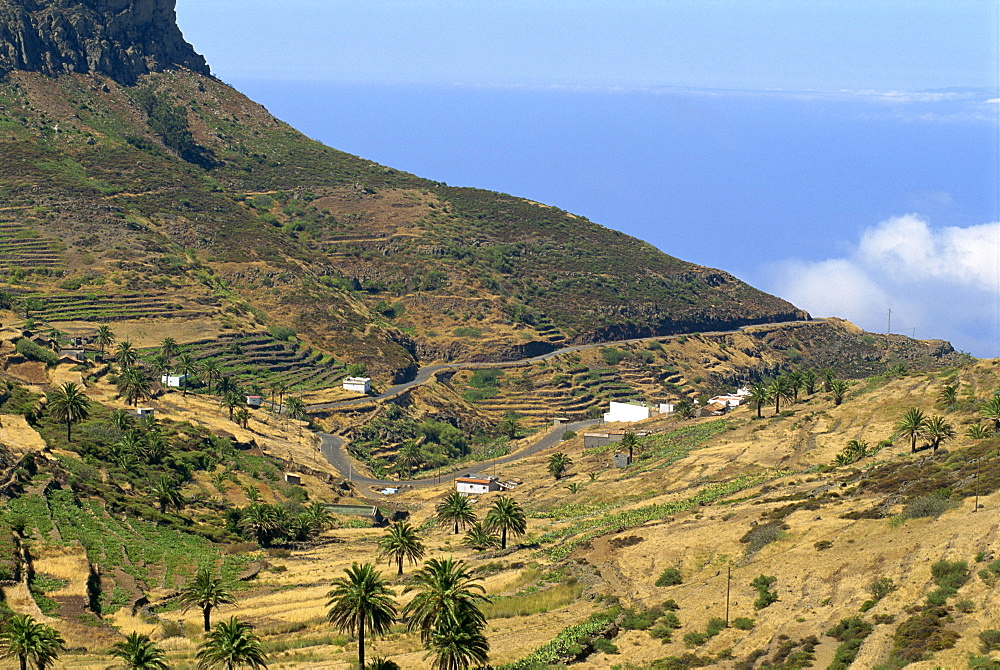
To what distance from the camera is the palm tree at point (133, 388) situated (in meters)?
112

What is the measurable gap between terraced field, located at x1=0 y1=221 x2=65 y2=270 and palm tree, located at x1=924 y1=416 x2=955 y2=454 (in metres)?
116

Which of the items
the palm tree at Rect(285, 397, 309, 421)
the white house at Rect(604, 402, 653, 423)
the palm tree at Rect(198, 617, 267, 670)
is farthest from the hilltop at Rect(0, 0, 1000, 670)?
the white house at Rect(604, 402, 653, 423)

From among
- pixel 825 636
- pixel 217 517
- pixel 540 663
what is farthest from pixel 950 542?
pixel 217 517

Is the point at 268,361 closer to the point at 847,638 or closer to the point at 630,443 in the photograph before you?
the point at 630,443

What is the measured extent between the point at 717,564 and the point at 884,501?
32.1 ft

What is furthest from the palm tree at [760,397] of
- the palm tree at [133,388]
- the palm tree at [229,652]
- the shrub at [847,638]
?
the palm tree at [229,652]

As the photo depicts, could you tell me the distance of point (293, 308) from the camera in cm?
17638

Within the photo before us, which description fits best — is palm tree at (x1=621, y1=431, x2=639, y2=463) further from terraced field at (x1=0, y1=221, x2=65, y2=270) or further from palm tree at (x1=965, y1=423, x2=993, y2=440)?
terraced field at (x1=0, y1=221, x2=65, y2=270)

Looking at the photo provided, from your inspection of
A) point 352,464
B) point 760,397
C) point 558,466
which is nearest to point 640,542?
point 558,466

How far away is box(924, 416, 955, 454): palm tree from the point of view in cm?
8344

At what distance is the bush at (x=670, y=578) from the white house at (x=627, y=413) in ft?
287

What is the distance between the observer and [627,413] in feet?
507

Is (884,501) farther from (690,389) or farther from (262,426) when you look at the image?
(690,389)

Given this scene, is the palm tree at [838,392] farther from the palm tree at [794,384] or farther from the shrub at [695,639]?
the shrub at [695,639]
